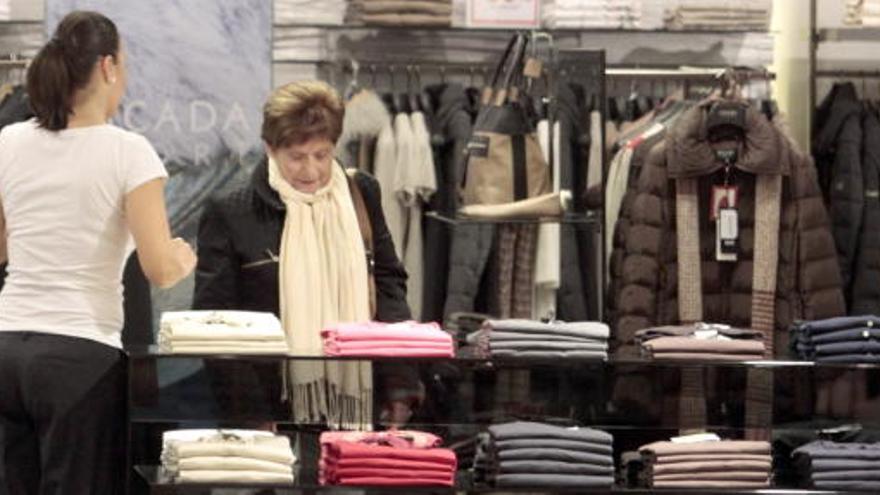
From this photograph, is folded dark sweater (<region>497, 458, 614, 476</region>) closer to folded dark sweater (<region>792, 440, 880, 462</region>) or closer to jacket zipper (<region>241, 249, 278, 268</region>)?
folded dark sweater (<region>792, 440, 880, 462</region>)

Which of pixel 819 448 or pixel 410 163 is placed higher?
pixel 410 163

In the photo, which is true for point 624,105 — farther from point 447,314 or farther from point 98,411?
point 98,411

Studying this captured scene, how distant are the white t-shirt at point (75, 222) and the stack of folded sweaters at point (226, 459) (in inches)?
10.9

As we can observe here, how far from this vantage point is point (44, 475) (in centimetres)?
397

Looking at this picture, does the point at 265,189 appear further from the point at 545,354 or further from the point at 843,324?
the point at 843,324

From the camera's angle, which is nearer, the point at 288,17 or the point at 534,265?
the point at 534,265

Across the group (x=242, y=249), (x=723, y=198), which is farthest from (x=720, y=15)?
(x=242, y=249)

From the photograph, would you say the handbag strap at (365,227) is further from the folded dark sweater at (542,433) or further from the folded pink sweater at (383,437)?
the folded dark sweater at (542,433)

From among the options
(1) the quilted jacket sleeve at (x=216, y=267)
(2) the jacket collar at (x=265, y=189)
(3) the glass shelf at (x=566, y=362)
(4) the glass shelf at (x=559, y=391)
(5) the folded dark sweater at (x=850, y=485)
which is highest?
(2) the jacket collar at (x=265, y=189)

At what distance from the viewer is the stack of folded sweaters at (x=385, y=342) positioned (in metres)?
4.22

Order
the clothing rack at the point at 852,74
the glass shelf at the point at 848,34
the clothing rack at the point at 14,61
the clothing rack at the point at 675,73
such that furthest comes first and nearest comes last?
the clothing rack at the point at 852,74, the glass shelf at the point at 848,34, the clothing rack at the point at 675,73, the clothing rack at the point at 14,61

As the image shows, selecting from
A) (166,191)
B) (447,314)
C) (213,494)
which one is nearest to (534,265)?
(447,314)

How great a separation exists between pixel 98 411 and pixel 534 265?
2.66m

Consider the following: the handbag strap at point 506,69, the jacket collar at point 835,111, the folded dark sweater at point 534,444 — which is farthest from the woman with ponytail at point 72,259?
the jacket collar at point 835,111
